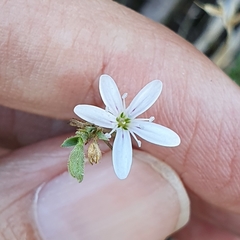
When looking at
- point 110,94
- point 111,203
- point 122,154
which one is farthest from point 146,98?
point 111,203

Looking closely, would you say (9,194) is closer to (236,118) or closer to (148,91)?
(148,91)

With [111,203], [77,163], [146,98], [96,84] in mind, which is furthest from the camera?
[111,203]

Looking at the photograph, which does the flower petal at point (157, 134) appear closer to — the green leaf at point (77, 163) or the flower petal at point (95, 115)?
the flower petal at point (95, 115)

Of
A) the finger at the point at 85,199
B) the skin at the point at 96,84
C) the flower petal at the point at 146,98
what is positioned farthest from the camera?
the finger at the point at 85,199

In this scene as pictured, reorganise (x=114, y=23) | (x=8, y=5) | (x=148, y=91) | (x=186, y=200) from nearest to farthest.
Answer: (x=148, y=91)
(x=8, y=5)
(x=114, y=23)
(x=186, y=200)


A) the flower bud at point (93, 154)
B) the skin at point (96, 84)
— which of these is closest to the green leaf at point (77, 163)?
the flower bud at point (93, 154)

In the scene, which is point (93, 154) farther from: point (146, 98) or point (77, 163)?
point (146, 98)

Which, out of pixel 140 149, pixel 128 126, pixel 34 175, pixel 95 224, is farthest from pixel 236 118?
pixel 34 175
